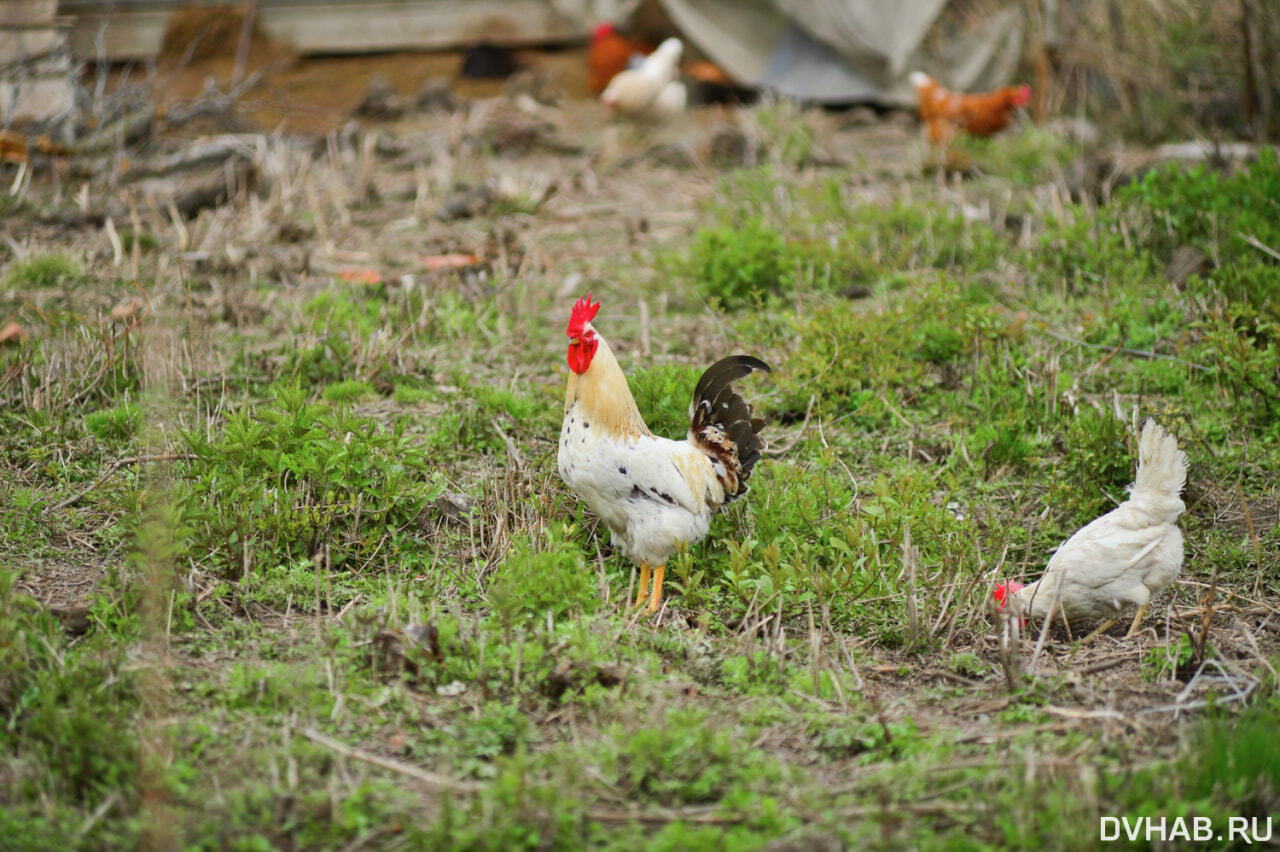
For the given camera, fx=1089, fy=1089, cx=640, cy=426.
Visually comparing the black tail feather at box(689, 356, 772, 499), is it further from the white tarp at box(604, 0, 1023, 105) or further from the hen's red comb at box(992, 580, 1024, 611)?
the white tarp at box(604, 0, 1023, 105)

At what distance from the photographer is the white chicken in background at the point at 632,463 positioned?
343 centimetres

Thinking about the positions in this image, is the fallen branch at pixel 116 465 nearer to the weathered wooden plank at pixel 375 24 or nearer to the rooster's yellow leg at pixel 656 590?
the rooster's yellow leg at pixel 656 590

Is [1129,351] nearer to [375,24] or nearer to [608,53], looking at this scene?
[608,53]

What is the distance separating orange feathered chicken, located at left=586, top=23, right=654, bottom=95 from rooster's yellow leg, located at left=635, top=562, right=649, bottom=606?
8.03m

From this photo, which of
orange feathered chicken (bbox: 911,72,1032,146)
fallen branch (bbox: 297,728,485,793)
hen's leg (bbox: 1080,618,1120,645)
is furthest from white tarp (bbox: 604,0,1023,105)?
fallen branch (bbox: 297,728,485,793)

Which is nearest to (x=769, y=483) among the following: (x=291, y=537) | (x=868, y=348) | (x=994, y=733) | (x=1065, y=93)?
(x=868, y=348)

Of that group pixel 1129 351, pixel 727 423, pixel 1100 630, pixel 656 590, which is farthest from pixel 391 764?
pixel 1129 351

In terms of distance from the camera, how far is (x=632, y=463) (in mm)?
3422

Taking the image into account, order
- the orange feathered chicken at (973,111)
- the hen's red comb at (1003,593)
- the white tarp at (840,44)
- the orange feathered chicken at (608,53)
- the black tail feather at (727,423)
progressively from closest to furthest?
the hen's red comb at (1003,593) < the black tail feather at (727,423) < the orange feathered chicken at (973,111) < the white tarp at (840,44) < the orange feathered chicken at (608,53)

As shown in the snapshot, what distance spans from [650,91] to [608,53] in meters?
1.64

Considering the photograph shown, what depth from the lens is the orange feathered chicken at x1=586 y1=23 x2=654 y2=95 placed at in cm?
1070

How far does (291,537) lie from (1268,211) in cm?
496

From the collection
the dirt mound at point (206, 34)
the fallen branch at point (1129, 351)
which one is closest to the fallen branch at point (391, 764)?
the fallen branch at point (1129, 351)

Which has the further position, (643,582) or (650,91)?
(650,91)
